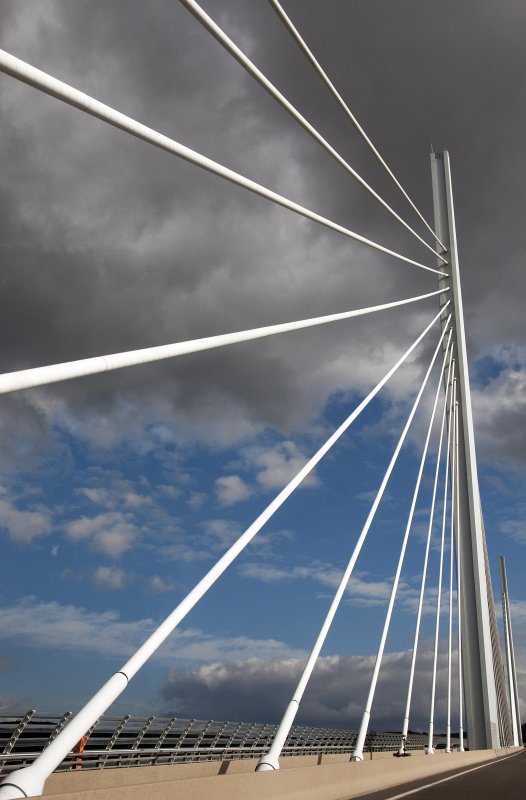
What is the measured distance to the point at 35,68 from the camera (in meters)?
5.25

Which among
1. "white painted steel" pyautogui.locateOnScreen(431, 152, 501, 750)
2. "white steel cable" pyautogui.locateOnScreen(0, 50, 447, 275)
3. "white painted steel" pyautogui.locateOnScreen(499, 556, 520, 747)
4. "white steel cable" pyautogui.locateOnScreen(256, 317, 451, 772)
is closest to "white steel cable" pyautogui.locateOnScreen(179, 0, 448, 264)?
"white steel cable" pyautogui.locateOnScreen(0, 50, 447, 275)

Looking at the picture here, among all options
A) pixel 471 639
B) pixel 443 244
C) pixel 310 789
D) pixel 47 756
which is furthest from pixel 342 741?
pixel 47 756

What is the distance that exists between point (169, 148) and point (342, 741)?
3727 cm

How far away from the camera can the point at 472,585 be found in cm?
2286

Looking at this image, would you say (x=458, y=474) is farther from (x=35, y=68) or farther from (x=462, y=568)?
(x=35, y=68)

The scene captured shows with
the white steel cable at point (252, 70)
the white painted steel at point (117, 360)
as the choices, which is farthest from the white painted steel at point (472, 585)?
the white painted steel at point (117, 360)

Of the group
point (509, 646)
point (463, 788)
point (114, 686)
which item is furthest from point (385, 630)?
point (509, 646)

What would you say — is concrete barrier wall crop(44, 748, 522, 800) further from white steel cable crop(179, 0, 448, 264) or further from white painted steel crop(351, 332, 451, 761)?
white steel cable crop(179, 0, 448, 264)

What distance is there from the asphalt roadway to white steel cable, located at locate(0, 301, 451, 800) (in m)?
4.09

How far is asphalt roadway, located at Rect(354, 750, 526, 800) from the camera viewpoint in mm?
10492

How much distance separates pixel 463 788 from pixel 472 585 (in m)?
11.0

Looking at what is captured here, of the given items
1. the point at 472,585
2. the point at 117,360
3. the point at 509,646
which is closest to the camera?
the point at 117,360

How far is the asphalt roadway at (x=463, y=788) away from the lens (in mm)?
10492

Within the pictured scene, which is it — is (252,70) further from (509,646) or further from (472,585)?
(509,646)
